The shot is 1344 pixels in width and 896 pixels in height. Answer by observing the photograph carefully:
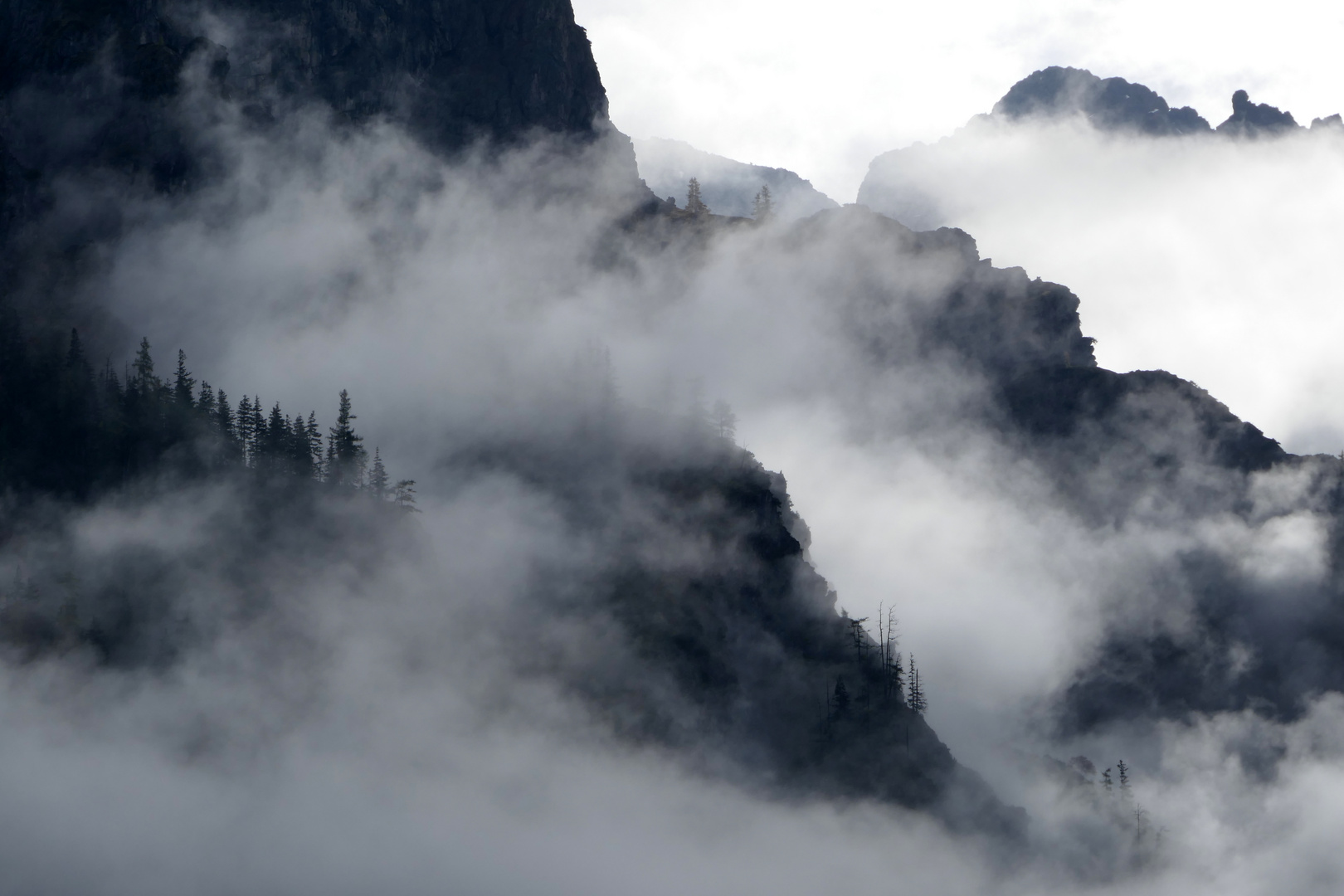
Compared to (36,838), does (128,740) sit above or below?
above

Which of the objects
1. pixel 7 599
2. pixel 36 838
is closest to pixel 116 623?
pixel 7 599

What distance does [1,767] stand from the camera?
194m

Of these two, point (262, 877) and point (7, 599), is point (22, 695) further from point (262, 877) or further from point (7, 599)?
point (262, 877)

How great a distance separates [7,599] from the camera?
195m

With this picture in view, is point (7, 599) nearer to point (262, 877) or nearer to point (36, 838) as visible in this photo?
point (36, 838)

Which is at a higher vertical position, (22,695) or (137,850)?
(22,695)

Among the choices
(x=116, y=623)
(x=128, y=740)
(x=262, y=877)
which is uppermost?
(x=116, y=623)

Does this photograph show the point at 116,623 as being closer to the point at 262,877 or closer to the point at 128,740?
the point at 128,740

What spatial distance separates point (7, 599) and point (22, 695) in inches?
467

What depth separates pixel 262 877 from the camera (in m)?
200

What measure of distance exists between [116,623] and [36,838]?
27.4 meters

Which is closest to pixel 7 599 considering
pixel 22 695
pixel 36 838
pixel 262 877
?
pixel 22 695

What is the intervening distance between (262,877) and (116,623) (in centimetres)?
3700

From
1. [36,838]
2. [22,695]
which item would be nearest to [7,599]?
[22,695]
